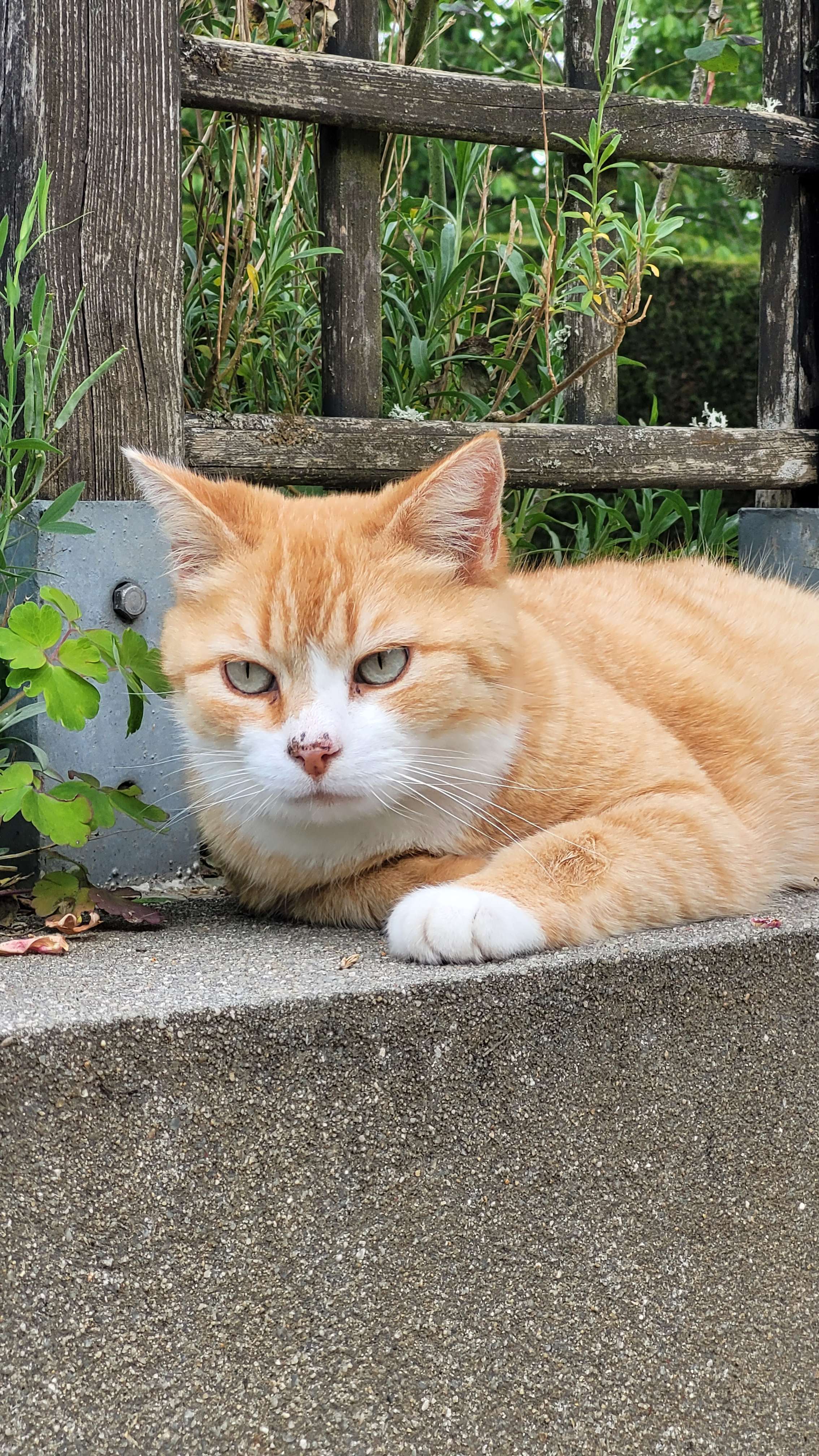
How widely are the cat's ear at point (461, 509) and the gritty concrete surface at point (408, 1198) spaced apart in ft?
1.87

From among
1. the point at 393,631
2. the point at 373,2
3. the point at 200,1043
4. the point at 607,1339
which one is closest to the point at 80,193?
the point at 373,2

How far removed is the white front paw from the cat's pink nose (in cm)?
22

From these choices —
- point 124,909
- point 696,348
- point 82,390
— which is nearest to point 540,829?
point 124,909

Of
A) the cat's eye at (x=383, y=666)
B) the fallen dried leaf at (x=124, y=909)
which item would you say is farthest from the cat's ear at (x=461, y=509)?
the fallen dried leaf at (x=124, y=909)

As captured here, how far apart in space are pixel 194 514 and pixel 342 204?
0.87m

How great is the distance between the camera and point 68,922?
190 cm

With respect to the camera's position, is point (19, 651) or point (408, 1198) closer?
point (408, 1198)

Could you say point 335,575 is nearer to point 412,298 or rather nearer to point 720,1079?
point 720,1079

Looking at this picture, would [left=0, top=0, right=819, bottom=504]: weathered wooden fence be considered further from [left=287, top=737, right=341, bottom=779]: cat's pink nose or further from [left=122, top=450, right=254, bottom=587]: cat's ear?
[left=287, top=737, right=341, bottom=779]: cat's pink nose

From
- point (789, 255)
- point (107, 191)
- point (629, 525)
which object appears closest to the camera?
point (107, 191)

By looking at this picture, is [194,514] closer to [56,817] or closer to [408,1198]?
[56,817]

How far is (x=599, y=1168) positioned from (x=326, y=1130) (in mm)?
389

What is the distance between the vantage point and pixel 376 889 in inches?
74.9

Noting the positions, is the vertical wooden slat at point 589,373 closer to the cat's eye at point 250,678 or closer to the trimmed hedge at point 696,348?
the cat's eye at point 250,678
